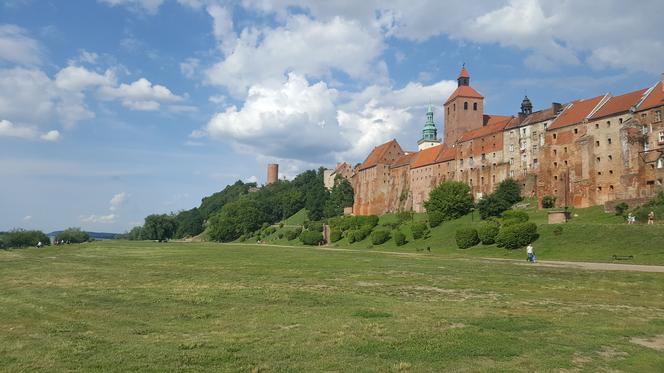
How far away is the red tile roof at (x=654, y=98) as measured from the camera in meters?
56.3

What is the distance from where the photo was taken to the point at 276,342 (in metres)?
10.8

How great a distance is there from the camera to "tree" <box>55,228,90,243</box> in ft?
351

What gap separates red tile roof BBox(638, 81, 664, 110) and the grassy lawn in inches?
1665

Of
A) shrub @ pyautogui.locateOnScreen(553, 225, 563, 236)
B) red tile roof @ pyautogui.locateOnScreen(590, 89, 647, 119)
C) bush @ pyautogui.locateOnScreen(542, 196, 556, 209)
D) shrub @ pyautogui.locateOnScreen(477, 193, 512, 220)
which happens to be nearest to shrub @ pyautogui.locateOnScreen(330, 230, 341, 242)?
shrub @ pyautogui.locateOnScreen(477, 193, 512, 220)

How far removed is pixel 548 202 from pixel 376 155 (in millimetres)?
56992

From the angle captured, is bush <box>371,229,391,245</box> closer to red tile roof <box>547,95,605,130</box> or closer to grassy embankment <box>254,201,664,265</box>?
grassy embankment <box>254,201,664,265</box>

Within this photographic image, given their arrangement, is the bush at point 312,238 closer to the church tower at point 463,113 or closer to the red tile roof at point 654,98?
the church tower at point 463,113

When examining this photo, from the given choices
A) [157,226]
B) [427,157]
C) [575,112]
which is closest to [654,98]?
[575,112]

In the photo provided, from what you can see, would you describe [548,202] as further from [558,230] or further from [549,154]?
[558,230]

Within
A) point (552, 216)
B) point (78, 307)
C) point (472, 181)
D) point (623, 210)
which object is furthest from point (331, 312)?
point (472, 181)

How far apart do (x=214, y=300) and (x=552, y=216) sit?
43.3m

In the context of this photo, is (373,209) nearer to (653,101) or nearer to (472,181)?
(472,181)

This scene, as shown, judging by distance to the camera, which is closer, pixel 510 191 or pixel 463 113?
pixel 510 191

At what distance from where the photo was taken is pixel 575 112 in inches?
2721
